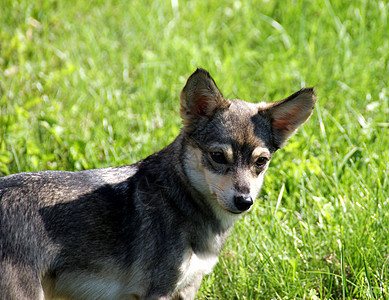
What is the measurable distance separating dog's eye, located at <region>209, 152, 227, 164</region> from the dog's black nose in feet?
1.02

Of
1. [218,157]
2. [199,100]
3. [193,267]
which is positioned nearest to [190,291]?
[193,267]

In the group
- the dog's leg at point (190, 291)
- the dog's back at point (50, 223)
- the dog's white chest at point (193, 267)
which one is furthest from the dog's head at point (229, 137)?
the dog's back at point (50, 223)

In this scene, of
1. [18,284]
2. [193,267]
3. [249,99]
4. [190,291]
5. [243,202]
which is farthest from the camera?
[249,99]

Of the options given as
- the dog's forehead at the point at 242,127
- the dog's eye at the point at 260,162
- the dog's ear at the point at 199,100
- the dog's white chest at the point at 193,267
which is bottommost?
the dog's white chest at the point at 193,267

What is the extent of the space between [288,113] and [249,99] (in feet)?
8.25

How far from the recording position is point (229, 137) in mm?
4168

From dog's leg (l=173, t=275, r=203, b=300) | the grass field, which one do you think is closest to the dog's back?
dog's leg (l=173, t=275, r=203, b=300)

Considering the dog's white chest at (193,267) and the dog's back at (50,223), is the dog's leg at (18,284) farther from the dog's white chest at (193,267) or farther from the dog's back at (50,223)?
the dog's white chest at (193,267)

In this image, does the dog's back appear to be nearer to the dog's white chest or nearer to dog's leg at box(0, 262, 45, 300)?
dog's leg at box(0, 262, 45, 300)

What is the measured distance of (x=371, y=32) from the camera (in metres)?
7.77

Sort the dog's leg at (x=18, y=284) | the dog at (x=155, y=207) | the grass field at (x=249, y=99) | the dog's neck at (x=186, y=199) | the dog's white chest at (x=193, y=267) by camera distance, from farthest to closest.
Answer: the grass field at (x=249, y=99)
the dog's neck at (x=186, y=199)
the dog's white chest at (x=193, y=267)
the dog at (x=155, y=207)
the dog's leg at (x=18, y=284)

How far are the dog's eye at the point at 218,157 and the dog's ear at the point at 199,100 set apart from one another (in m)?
0.33

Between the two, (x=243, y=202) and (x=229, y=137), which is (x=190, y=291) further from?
(x=229, y=137)

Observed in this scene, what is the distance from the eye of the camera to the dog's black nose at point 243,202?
3980mm
